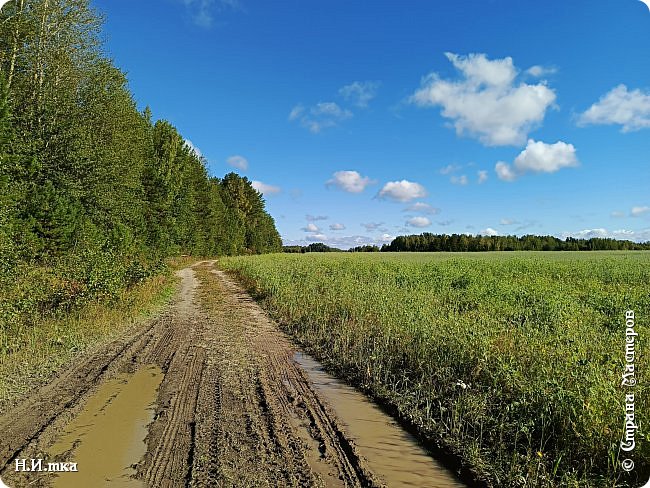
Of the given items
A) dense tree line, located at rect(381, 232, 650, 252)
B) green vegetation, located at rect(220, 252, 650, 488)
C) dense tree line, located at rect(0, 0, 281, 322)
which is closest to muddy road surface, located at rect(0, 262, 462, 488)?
green vegetation, located at rect(220, 252, 650, 488)

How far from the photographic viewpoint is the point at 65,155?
18.5 m

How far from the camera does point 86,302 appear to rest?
10.4 metres

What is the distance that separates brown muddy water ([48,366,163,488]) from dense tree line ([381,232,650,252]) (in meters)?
78.0

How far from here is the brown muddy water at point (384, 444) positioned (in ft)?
12.6

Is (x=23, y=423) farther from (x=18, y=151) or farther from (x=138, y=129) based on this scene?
(x=138, y=129)

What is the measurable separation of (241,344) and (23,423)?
455cm

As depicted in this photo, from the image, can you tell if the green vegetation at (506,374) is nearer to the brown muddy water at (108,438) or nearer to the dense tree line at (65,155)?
the brown muddy water at (108,438)

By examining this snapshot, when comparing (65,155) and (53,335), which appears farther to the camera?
(65,155)

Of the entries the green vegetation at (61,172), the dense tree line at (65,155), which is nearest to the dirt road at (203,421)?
the green vegetation at (61,172)

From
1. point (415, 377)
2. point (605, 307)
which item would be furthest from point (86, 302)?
point (605, 307)

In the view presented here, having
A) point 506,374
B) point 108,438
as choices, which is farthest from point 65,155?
point 506,374

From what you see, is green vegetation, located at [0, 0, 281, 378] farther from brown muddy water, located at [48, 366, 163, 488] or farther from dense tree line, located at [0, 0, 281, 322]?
brown muddy water, located at [48, 366, 163, 488]

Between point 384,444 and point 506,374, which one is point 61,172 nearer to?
point 384,444

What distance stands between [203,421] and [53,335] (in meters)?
5.66
